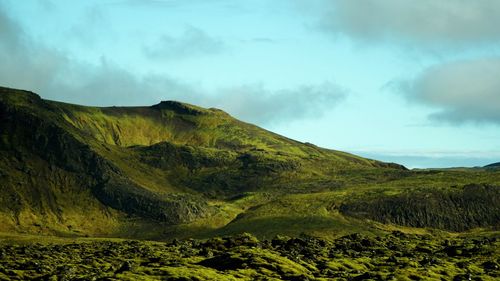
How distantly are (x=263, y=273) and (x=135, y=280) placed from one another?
126 ft

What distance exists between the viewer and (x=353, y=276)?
160 meters

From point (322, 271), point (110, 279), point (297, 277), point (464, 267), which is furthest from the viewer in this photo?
point (464, 267)

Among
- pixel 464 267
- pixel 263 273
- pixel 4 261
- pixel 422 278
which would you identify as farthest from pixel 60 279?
pixel 464 267

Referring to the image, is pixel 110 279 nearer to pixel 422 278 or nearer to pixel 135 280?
pixel 135 280

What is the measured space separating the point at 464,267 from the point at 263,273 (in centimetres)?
6286

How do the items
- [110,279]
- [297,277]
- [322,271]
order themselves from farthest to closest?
[322,271] → [297,277] → [110,279]

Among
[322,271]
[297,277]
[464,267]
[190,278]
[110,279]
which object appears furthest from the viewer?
[464,267]

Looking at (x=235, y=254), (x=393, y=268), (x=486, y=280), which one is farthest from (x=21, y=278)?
(x=486, y=280)

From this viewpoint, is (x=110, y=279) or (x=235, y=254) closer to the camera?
(x=110, y=279)

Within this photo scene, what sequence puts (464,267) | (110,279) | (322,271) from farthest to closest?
(464,267)
(322,271)
(110,279)

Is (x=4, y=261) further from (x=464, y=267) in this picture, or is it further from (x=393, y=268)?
(x=464, y=267)

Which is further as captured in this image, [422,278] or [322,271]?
[322,271]

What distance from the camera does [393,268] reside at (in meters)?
174

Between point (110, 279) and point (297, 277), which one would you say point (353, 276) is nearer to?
point (297, 277)
